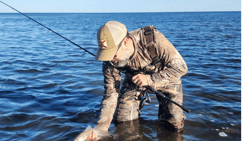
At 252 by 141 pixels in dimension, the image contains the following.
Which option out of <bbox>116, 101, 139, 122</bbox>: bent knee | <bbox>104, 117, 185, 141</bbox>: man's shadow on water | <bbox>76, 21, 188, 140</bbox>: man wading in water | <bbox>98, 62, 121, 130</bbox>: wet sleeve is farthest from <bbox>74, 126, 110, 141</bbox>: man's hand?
<bbox>116, 101, 139, 122</bbox>: bent knee

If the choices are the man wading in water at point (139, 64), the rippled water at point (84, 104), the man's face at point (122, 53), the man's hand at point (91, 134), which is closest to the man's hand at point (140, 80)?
the man wading in water at point (139, 64)

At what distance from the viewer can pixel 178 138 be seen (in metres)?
4.52

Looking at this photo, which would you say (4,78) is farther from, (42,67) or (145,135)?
(145,135)

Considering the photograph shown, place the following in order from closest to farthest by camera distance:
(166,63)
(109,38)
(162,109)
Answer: (109,38) → (166,63) → (162,109)

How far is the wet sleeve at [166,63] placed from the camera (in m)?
3.63

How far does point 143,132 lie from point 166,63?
1.81m

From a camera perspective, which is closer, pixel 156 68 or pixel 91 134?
pixel 91 134

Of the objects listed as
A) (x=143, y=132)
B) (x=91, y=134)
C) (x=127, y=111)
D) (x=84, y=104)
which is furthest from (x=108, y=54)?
(x=84, y=104)

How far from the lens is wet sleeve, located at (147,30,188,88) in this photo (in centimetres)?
363

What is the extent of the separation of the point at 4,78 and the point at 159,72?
6920mm

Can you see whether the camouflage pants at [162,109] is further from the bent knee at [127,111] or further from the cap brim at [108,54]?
the cap brim at [108,54]

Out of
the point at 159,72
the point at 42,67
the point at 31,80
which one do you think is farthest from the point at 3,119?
the point at 42,67

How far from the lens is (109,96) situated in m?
4.05

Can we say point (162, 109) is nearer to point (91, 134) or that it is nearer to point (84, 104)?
point (91, 134)
